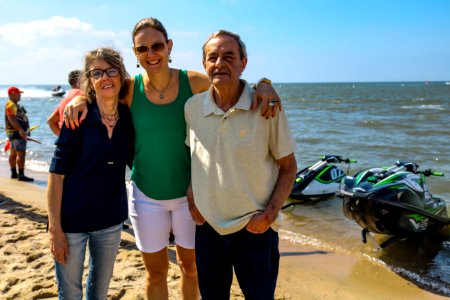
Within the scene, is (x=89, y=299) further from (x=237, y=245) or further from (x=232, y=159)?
(x=232, y=159)

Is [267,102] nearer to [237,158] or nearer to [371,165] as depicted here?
[237,158]

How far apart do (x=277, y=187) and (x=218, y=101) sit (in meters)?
0.56

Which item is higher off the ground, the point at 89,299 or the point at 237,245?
the point at 237,245

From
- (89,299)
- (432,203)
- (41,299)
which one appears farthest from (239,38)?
(432,203)

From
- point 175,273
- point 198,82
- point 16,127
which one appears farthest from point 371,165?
point 198,82

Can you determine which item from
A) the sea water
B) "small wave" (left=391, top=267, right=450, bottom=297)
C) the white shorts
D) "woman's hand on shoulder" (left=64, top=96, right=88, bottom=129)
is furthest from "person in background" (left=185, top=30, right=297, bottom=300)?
the sea water

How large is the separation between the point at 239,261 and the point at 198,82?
44.6 inches

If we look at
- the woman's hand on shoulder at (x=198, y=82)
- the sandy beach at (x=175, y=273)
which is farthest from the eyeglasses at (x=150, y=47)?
the sandy beach at (x=175, y=273)

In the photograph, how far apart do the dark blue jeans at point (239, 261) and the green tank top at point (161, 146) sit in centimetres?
38

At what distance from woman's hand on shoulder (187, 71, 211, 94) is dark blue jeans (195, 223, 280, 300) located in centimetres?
86

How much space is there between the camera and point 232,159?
2082 mm

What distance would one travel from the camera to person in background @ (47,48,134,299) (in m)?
2.22

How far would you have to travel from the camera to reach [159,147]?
2449 mm

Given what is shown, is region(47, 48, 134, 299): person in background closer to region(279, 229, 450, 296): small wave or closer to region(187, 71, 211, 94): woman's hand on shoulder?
region(187, 71, 211, 94): woman's hand on shoulder
